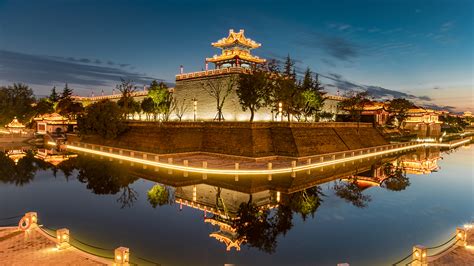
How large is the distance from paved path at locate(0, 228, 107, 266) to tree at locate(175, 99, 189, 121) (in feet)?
125

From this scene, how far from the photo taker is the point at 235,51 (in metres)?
48.9

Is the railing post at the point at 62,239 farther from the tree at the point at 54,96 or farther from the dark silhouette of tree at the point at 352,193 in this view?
the tree at the point at 54,96

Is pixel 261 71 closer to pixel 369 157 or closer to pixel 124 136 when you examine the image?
pixel 369 157

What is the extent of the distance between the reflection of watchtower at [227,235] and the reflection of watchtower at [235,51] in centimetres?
3830

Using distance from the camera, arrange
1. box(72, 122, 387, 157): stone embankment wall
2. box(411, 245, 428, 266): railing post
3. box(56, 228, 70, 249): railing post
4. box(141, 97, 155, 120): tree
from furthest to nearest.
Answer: box(141, 97, 155, 120): tree
box(72, 122, 387, 157): stone embankment wall
box(56, 228, 70, 249): railing post
box(411, 245, 428, 266): railing post

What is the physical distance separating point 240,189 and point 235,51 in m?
34.6

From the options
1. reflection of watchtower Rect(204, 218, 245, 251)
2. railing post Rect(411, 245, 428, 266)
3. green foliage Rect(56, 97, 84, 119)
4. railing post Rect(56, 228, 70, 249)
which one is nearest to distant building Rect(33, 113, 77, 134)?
green foliage Rect(56, 97, 84, 119)

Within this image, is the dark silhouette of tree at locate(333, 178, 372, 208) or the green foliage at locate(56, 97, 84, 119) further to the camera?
the green foliage at locate(56, 97, 84, 119)

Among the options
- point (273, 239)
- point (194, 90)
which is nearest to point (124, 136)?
point (194, 90)

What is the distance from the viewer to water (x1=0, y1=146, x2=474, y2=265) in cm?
1048

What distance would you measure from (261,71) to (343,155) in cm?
1339

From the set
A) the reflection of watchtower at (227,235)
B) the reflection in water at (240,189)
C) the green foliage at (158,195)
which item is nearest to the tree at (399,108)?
the reflection in water at (240,189)

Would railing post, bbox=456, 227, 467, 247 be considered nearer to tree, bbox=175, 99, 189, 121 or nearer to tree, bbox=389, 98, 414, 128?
tree, bbox=175, 99, 189, 121

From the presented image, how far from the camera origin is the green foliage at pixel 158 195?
1588cm
